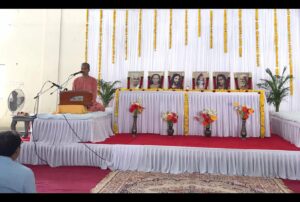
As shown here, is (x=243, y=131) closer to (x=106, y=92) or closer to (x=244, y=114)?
(x=244, y=114)

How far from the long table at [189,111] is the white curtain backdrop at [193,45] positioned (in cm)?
189

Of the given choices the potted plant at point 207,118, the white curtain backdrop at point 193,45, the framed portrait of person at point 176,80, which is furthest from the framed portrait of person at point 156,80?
the potted plant at point 207,118

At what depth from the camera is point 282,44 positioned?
7238 mm

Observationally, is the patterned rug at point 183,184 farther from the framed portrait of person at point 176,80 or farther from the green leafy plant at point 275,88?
the green leafy plant at point 275,88

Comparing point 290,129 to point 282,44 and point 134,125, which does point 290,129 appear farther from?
point 282,44

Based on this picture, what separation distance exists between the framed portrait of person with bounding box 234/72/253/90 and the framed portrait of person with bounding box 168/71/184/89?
1380 mm

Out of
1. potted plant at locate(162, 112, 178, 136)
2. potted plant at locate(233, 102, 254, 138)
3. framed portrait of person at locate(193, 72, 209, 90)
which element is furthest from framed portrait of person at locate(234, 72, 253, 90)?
potted plant at locate(162, 112, 178, 136)

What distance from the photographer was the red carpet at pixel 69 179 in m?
3.10

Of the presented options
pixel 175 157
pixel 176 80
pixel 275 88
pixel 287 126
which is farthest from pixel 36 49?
pixel 287 126

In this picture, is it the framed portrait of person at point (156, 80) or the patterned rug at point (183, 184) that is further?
the framed portrait of person at point (156, 80)

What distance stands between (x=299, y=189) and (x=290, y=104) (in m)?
4.47

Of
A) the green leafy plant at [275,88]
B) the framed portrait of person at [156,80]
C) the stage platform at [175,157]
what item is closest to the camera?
the stage platform at [175,157]

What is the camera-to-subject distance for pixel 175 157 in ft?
13.2

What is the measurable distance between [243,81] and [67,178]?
4.97 m
